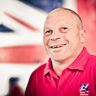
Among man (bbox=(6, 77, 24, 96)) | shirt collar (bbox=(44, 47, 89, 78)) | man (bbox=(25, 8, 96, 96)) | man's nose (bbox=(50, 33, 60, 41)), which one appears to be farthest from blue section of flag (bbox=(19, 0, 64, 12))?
man (bbox=(6, 77, 24, 96))

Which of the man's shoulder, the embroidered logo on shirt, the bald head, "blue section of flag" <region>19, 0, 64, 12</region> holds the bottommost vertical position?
the embroidered logo on shirt

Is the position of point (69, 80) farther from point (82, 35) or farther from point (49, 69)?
point (82, 35)

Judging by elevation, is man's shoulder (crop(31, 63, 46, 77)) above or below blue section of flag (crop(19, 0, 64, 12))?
below

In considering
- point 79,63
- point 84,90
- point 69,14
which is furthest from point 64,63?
point 69,14

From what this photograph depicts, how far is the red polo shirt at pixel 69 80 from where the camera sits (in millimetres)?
1551

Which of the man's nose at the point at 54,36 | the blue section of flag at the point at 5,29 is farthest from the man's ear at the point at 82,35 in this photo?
the blue section of flag at the point at 5,29

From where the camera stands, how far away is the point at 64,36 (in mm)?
1590

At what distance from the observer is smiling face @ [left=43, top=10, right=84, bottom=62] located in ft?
5.23

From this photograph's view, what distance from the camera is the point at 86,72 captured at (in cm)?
157

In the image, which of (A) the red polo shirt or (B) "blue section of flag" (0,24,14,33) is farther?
(B) "blue section of flag" (0,24,14,33)

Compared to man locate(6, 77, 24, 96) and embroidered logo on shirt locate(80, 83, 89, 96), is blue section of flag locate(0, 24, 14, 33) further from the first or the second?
embroidered logo on shirt locate(80, 83, 89, 96)

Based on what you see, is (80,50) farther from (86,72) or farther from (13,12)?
(13,12)

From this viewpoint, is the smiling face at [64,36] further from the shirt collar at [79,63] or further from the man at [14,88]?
the man at [14,88]

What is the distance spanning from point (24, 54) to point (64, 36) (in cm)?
28
